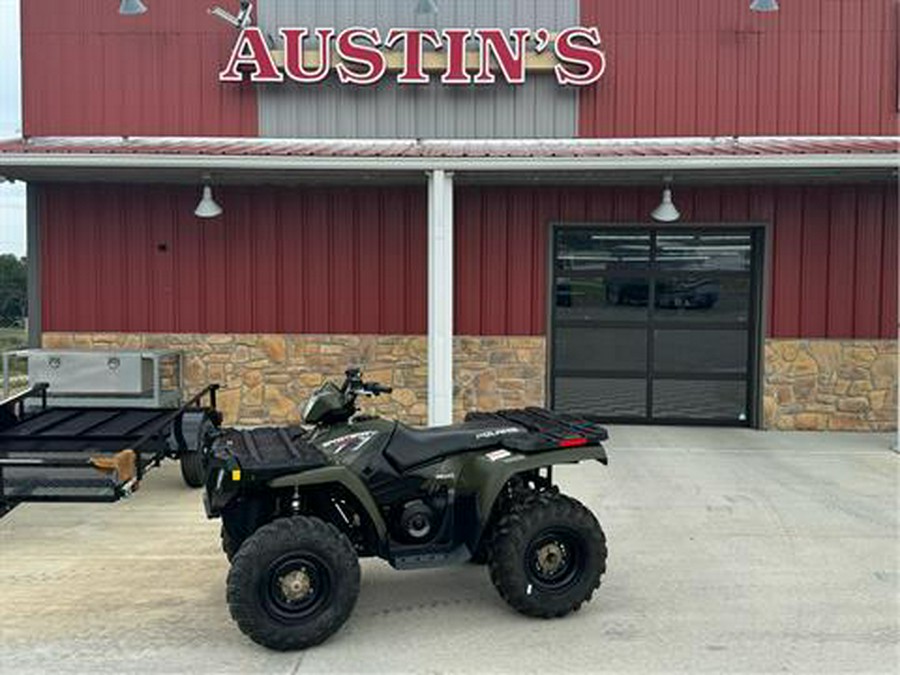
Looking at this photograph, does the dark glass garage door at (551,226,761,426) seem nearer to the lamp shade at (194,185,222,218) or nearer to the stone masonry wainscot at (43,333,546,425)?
the stone masonry wainscot at (43,333,546,425)

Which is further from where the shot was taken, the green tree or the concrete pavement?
the green tree

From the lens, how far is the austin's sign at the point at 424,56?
1021cm

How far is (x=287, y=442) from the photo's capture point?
15.4ft

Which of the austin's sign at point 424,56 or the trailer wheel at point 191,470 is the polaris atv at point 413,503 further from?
the austin's sign at point 424,56

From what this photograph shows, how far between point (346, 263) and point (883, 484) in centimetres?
635

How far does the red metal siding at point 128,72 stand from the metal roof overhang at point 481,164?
118cm

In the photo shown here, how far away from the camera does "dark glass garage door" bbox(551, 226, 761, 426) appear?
1063 cm

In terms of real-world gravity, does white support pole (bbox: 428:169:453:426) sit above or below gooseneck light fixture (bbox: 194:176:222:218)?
below

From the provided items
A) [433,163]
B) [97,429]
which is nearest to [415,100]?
[433,163]

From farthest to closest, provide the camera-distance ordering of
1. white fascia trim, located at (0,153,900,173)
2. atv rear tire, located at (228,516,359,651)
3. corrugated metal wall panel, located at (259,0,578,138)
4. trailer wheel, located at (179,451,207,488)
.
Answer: corrugated metal wall panel, located at (259,0,578,138)
white fascia trim, located at (0,153,900,173)
trailer wheel, located at (179,451,207,488)
atv rear tire, located at (228,516,359,651)

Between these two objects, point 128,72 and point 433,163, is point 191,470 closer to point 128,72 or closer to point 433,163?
point 433,163

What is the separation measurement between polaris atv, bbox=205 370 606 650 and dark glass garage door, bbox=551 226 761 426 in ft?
19.8

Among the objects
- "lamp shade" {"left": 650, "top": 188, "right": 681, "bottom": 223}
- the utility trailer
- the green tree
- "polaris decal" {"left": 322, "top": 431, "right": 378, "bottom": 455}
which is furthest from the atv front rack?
the green tree

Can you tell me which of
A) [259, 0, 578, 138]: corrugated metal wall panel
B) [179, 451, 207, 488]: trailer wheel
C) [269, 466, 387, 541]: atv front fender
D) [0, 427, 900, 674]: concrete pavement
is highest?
[259, 0, 578, 138]: corrugated metal wall panel
